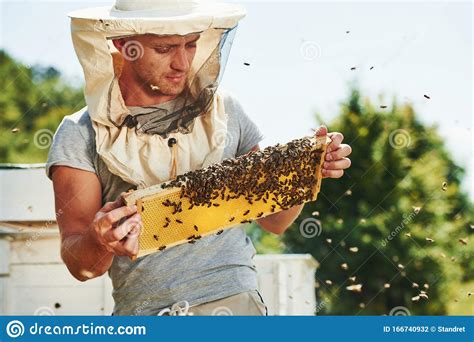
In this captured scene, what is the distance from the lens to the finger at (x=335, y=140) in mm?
3078

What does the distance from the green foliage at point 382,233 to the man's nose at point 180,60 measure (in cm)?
962

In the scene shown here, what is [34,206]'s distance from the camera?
477 centimetres

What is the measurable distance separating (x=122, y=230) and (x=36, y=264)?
7.70ft

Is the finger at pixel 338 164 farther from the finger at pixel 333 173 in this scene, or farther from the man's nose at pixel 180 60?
the man's nose at pixel 180 60

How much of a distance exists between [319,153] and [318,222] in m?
10.6

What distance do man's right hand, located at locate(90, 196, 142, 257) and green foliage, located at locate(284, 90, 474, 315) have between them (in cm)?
1001

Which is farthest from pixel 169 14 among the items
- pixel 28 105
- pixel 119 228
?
pixel 28 105

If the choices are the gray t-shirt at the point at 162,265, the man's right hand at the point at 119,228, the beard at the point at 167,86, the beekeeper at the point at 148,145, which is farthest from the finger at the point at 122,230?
the beard at the point at 167,86

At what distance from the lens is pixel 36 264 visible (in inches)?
189

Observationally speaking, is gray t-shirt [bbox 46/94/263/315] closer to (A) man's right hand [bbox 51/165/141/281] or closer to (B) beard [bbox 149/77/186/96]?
(A) man's right hand [bbox 51/165/141/281]

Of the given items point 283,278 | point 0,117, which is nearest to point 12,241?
point 283,278

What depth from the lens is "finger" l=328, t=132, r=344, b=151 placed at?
3078mm

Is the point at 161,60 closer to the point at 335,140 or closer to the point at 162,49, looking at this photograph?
the point at 162,49
